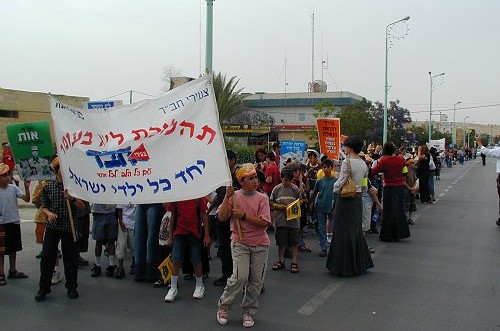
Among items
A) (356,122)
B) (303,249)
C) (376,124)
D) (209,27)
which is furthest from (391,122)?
(303,249)

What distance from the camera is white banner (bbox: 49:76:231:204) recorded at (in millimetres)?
5418

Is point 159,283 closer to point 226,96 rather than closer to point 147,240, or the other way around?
point 147,240

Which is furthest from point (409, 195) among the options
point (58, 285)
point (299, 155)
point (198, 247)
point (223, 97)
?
point (223, 97)

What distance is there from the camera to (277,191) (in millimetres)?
7961

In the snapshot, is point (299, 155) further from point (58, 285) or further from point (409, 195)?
point (58, 285)

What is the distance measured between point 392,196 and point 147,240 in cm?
498

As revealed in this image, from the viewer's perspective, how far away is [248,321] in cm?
533

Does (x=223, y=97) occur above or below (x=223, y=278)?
above

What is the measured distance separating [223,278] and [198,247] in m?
0.85

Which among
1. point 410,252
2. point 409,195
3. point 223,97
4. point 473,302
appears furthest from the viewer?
point 223,97

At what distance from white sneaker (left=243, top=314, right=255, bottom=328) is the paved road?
0.22 ft

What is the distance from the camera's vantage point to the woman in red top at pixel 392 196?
998cm

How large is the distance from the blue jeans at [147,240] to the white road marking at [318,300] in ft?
6.95

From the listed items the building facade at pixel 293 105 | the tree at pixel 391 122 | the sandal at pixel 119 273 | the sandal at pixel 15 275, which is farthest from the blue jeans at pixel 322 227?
the building facade at pixel 293 105
